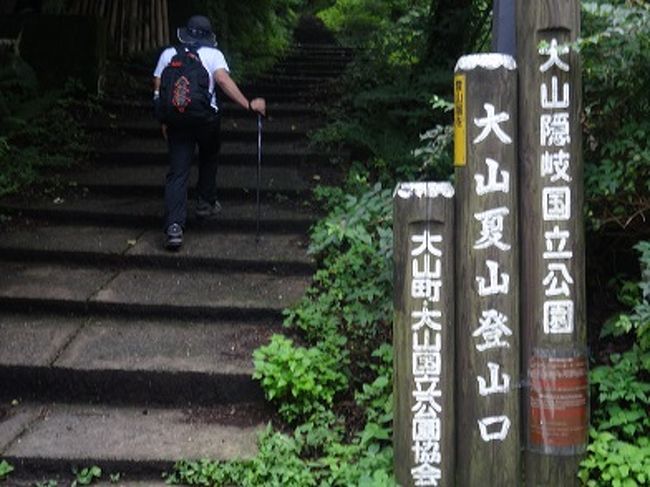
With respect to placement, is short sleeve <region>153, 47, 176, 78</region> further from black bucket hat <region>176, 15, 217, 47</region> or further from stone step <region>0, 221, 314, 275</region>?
stone step <region>0, 221, 314, 275</region>

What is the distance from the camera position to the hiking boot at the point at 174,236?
697 centimetres

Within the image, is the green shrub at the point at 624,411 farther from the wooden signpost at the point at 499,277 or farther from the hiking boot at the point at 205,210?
the hiking boot at the point at 205,210

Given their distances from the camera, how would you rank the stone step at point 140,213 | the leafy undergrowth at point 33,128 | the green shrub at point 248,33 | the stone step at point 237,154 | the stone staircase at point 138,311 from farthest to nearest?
the green shrub at point 248,33
the stone step at point 237,154
the leafy undergrowth at point 33,128
the stone step at point 140,213
the stone staircase at point 138,311

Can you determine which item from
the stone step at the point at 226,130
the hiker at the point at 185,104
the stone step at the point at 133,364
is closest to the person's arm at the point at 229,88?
the hiker at the point at 185,104

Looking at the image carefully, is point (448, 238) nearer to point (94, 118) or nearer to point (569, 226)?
point (569, 226)

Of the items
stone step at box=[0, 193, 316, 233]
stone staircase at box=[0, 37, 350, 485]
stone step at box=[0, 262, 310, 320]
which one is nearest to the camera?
stone staircase at box=[0, 37, 350, 485]

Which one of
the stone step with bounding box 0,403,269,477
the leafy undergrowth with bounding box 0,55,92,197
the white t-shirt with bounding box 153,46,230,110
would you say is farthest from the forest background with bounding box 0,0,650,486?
the leafy undergrowth with bounding box 0,55,92,197

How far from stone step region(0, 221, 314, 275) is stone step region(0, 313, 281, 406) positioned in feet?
2.87

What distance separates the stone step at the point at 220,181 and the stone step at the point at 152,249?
719 millimetres

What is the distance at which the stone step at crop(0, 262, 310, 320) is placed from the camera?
621cm

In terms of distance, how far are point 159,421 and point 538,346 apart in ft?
6.93

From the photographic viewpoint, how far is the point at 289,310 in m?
6.04

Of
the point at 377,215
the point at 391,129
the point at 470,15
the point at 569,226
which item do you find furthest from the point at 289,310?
the point at 470,15

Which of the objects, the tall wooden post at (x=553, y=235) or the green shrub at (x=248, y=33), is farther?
the green shrub at (x=248, y=33)
